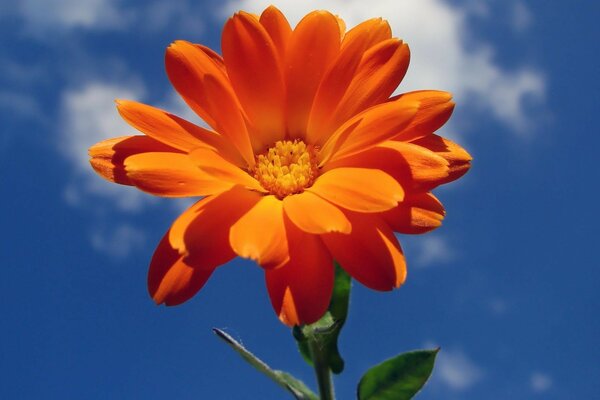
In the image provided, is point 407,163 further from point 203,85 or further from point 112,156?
point 112,156

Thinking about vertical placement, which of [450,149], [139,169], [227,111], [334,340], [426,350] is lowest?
[426,350]

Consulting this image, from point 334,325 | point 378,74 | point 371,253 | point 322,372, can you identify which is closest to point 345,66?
point 378,74

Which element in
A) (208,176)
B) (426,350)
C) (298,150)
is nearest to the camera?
(208,176)

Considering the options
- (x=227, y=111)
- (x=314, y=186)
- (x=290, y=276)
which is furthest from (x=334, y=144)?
(x=290, y=276)

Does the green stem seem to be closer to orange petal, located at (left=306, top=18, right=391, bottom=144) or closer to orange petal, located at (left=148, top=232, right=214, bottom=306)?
orange petal, located at (left=148, top=232, right=214, bottom=306)

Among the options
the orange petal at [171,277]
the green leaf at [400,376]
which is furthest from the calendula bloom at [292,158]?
the green leaf at [400,376]

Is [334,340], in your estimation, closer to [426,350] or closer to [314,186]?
[426,350]
